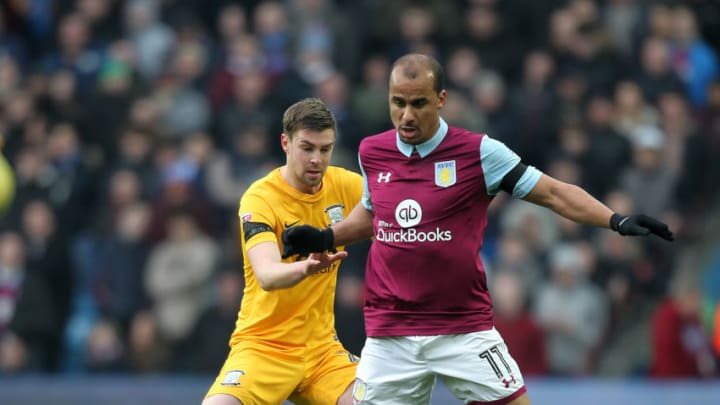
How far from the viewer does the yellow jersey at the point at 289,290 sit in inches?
315

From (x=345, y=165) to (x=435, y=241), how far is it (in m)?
6.77

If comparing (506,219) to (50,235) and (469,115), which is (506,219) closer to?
(469,115)

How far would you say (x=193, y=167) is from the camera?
1484 cm

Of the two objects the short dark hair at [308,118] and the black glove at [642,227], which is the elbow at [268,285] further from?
the black glove at [642,227]

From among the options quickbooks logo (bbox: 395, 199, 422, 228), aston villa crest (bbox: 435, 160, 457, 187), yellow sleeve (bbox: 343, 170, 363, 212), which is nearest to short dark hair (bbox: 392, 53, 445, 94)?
aston villa crest (bbox: 435, 160, 457, 187)

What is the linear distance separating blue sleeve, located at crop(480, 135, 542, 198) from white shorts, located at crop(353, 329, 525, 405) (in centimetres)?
84

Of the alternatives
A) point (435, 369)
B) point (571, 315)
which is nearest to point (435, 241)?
point (435, 369)

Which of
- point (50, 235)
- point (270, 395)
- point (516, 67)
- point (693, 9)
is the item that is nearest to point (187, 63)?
point (50, 235)

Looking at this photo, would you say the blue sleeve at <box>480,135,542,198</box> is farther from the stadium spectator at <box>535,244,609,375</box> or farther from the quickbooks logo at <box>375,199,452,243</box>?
the stadium spectator at <box>535,244,609,375</box>

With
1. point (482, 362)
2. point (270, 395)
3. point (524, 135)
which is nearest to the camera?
point (482, 362)

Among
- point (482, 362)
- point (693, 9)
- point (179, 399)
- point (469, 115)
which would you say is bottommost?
point (179, 399)

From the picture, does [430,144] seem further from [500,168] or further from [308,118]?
[308,118]

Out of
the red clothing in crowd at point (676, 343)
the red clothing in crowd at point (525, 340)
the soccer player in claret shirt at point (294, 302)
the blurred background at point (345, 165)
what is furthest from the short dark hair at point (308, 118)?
the red clothing in crowd at point (676, 343)

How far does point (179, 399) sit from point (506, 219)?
3821mm
